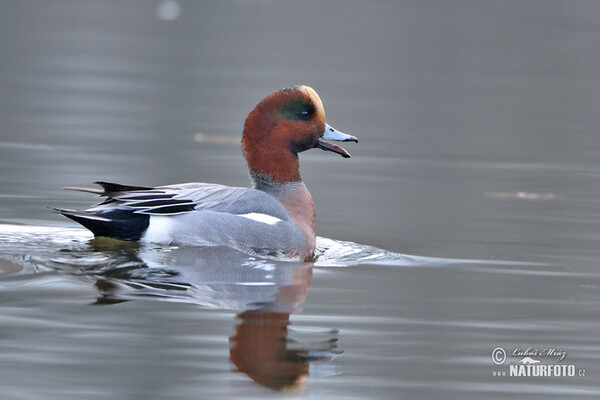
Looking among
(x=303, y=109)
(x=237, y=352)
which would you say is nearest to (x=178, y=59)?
(x=303, y=109)

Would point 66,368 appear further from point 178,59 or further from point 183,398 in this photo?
point 178,59

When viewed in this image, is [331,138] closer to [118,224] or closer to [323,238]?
[323,238]

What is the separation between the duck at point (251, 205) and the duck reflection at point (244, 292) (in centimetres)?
14

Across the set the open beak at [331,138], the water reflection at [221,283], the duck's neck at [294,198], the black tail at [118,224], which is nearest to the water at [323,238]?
the water reflection at [221,283]

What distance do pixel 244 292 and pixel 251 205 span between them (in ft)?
4.31

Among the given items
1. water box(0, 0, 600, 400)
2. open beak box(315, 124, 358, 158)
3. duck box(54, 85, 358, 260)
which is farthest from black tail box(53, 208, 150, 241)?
open beak box(315, 124, 358, 158)

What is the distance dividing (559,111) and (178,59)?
25.7ft

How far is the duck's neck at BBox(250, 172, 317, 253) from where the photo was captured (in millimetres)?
8172

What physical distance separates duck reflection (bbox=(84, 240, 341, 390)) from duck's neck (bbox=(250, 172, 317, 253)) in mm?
594

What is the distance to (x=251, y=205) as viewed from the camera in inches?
307

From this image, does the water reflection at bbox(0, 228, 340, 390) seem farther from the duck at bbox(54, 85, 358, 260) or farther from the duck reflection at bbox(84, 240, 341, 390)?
the duck at bbox(54, 85, 358, 260)

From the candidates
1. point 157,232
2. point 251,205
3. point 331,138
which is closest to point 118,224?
point 157,232

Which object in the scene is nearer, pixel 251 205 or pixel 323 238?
pixel 251 205

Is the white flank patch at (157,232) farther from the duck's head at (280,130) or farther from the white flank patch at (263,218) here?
the duck's head at (280,130)
